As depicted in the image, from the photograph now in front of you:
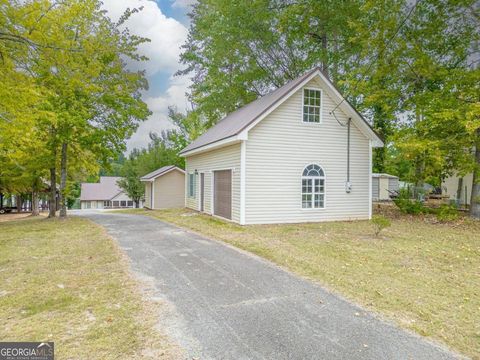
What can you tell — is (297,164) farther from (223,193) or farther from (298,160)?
(223,193)

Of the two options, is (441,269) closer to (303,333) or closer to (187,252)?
(303,333)

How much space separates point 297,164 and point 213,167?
14.0 ft

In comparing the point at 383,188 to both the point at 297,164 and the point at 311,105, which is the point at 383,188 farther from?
the point at 297,164

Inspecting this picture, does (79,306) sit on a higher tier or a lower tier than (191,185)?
lower

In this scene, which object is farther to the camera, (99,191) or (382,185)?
(99,191)

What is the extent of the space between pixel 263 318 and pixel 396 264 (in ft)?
12.9

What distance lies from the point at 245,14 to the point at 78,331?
1836cm

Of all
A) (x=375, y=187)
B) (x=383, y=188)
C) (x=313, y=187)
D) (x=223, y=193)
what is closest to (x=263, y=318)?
(x=313, y=187)

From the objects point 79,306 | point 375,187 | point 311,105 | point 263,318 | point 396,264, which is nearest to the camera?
point 263,318

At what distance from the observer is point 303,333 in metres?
3.50

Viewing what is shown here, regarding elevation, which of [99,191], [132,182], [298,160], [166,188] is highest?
[298,160]
